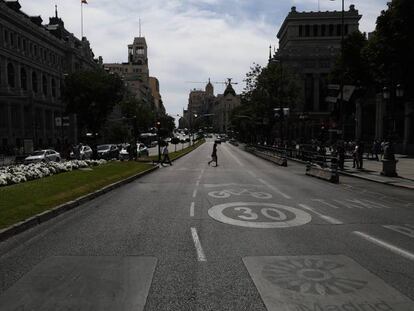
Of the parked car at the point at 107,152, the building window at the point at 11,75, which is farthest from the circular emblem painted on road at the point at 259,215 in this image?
the building window at the point at 11,75

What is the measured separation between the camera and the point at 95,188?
1720 cm

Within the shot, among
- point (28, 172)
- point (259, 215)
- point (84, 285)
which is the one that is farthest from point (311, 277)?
point (28, 172)

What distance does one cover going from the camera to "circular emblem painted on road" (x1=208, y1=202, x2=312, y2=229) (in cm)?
1083

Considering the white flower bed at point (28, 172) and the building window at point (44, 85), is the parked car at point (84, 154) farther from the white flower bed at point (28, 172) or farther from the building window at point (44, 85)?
the building window at point (44, 85)

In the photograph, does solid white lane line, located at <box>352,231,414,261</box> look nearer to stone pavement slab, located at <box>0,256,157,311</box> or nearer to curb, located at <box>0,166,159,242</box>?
stone pavement slab, located at <box>0,256,157,311</box>

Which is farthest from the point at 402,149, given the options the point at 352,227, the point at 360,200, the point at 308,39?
the point at 308,39

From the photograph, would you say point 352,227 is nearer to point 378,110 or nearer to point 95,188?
point 95,188

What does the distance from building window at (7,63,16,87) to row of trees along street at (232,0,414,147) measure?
111ft

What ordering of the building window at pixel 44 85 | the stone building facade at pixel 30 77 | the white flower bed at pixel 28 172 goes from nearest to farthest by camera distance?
the white flower bed at pixel 28 172
the stone building facade at pixel 30 77
the building window at pixel 44 85

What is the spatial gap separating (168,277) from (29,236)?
4240 millimetres

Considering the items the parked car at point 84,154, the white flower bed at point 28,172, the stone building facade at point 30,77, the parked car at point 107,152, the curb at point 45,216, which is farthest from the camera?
the stone building facade at point 30,77

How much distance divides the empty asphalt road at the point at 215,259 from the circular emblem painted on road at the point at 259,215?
27 mm

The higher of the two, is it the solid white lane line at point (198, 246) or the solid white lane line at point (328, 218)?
the solid white lane line at point (198, 246)

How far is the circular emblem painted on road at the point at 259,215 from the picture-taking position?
10826mm
